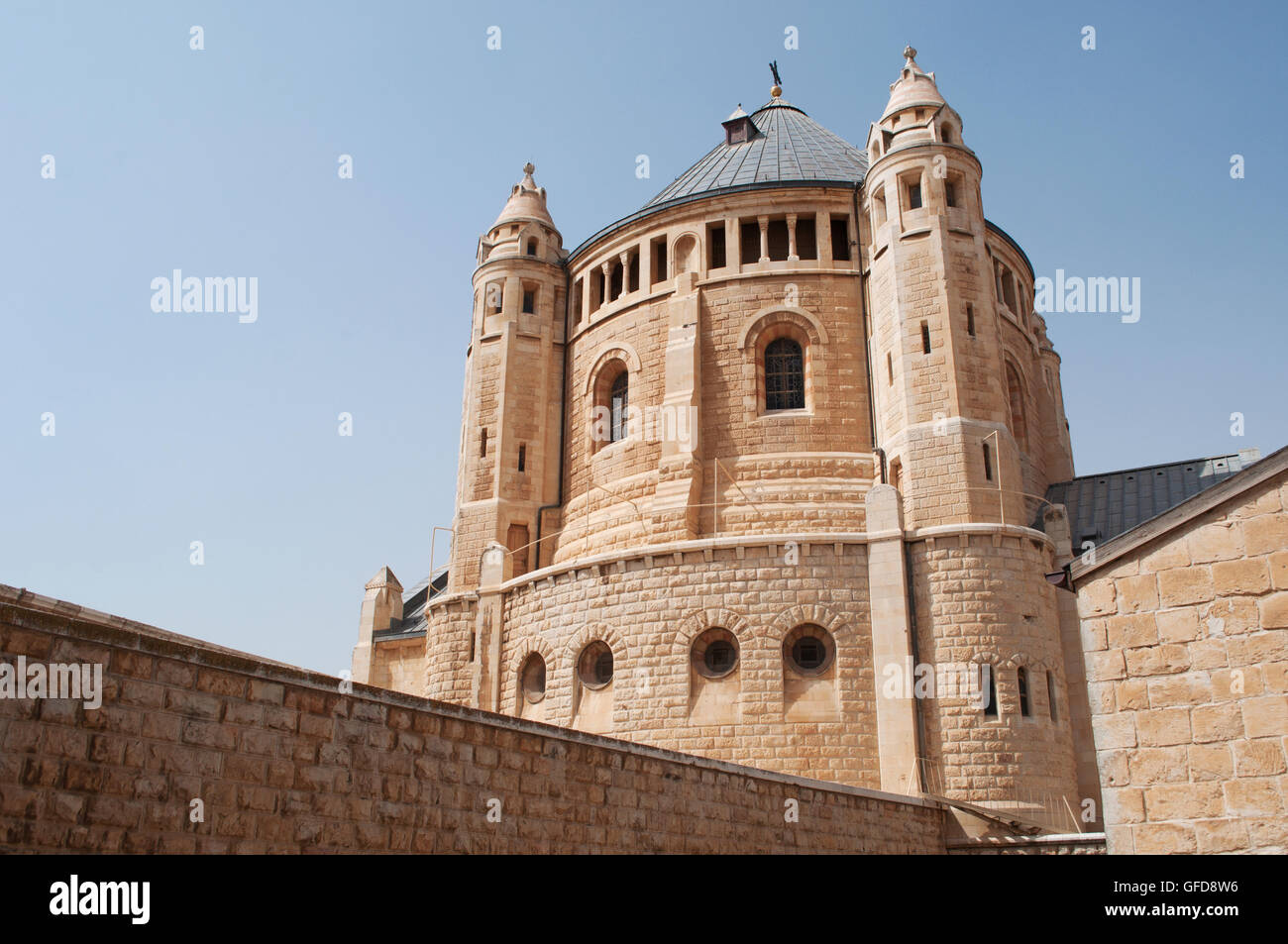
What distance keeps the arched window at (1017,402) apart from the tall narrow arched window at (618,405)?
9378 mm

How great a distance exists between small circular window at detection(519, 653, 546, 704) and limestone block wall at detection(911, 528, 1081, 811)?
8.33 metres

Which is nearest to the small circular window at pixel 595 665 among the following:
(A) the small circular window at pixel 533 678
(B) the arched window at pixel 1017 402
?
(A) the small circular window at pixel 533 678

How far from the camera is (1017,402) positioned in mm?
25906

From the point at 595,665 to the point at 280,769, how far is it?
49.5ft

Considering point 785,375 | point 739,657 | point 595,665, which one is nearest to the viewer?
point 739,657

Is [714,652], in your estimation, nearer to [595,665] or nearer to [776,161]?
[595,665]

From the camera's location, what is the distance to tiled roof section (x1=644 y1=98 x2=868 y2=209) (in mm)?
27078

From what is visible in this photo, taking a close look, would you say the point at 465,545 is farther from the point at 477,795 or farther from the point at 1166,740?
the point at 1166,740

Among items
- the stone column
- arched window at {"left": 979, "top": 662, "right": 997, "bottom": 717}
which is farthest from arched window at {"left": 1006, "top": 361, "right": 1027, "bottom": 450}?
arched window at {"left": 979, "top": 662, "right": 997, "bottom": 717}

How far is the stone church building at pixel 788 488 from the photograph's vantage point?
1978 centimetres

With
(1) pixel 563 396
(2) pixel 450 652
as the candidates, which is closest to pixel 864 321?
(1) pixel 563 396

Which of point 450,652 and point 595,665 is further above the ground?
point 450,652

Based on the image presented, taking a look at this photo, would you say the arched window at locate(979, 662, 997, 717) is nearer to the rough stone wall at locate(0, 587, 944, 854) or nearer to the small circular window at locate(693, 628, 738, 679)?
the small circular window at locate(693, 628, 738, 679)
